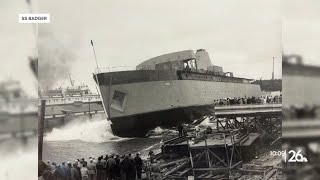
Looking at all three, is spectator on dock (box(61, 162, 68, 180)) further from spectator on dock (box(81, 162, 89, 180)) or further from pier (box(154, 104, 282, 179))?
pier (box(154, 104, 282, 179))

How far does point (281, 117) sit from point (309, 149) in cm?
24

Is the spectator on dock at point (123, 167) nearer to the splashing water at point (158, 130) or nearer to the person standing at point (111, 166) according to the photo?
the person standing at point (111, 166)

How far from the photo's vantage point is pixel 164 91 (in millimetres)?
2682

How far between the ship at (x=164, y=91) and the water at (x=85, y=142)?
6 cm

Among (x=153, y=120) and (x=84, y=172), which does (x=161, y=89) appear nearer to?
(x=153, y=120)

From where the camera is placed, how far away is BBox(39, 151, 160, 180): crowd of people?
8.77 ft

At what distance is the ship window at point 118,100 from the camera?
2732 mm

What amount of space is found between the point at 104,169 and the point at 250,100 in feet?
3.42

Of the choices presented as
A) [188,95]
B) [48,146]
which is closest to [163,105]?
[188,95]

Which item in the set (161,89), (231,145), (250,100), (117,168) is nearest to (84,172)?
(117,168)

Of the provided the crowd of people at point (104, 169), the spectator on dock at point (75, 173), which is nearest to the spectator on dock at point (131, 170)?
the crowd of people at point (104, 169)

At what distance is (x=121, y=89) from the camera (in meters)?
2.73

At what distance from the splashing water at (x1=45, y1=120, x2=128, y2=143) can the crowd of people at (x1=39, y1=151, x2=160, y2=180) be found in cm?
13

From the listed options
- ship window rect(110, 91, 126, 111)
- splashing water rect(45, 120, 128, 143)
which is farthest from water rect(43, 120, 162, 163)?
ship window rect(110, 91, 126, 111)
